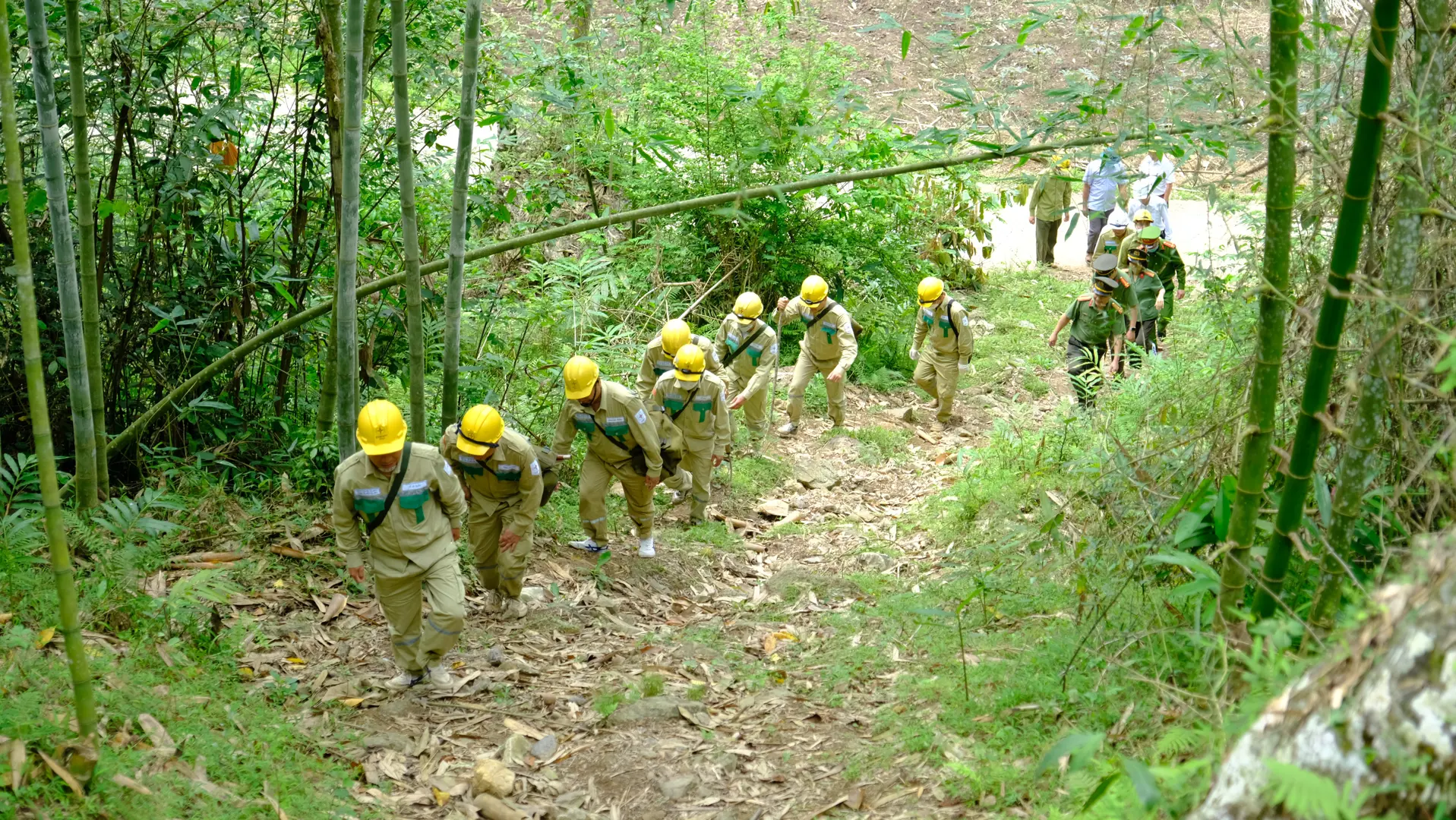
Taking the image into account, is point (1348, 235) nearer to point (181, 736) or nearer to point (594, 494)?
point (181, 736)

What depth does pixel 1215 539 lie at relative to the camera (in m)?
4.89

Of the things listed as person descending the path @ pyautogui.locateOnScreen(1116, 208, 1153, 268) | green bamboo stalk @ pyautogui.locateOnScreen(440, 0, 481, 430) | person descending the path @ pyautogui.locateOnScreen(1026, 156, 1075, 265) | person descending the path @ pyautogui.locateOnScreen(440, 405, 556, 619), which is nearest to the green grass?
person descending the path @ pyautogui.locateOnScreen(440, 405, 556, 619)

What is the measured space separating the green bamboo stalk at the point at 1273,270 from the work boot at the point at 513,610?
455 cm

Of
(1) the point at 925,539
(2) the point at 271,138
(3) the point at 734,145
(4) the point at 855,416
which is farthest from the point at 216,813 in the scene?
(3) the point at 734,145

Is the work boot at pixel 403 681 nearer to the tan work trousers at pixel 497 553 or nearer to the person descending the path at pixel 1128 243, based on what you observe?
the tan work trousers at pixel 497 553

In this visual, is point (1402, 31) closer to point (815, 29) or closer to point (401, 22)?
point (401, 22)

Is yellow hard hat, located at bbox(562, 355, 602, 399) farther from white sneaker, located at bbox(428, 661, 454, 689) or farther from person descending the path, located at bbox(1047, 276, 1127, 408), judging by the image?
person descending the path, located at bbox(1047, 276, 1127, 408)

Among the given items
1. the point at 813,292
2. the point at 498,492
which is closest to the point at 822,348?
the point at 813,292

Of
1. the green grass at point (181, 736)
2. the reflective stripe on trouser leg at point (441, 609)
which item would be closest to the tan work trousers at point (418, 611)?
the reflective stripe on trouser leg at point (441, 609)

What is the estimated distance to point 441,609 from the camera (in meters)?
6.10

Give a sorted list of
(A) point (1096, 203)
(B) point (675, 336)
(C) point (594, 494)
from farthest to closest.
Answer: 1. (A) point (1096, 203)
2. (B) point (675, 336)
3. (C) point (594, 494)

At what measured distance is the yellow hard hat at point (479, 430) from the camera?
21.4 ft

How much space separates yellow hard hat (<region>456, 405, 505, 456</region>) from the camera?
6.52 metres

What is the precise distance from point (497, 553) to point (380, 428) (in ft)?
6.24
